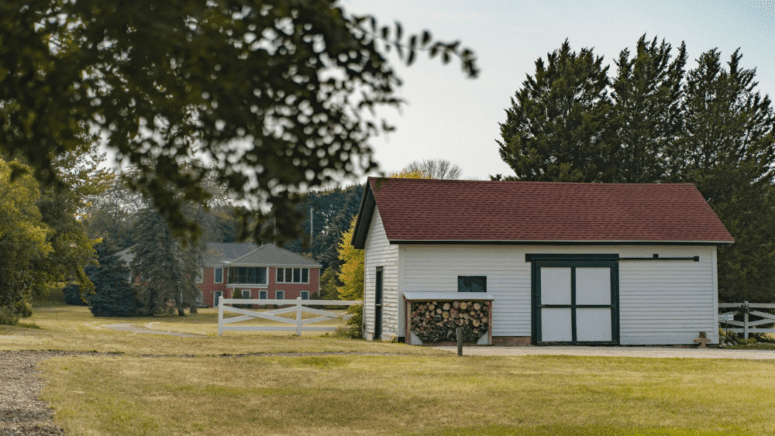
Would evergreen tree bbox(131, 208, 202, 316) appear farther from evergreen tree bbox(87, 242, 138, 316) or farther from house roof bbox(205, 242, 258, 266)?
house roof bbox(205, 242, 258, 266)

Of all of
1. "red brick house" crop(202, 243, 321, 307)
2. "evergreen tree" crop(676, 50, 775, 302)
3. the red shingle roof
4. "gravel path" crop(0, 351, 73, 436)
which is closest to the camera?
"gravel path" crop(0, 351, 73, 436)

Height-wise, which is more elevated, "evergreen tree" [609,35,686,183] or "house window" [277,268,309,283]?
"evergreen tree" [609,35,686,183]

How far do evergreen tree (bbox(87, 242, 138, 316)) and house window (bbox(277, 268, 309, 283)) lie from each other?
1817cm

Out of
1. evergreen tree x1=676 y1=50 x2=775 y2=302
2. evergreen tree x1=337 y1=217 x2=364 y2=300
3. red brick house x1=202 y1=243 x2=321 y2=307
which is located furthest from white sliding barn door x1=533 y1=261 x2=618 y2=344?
red brick house x1=202 y1=243 x2=321 y2=307

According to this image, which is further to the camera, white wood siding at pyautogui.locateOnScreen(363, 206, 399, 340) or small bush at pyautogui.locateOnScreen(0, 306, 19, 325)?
small bush at pyautogui.locateOnScreen(0, 306, 19, 325)

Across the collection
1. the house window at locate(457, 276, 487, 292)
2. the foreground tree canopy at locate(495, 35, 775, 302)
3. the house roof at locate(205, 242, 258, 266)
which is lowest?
the house window at locate(457, 276, 487, 292)

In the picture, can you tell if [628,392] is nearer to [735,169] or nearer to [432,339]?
[432,339]

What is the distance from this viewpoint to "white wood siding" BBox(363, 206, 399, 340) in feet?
70.3

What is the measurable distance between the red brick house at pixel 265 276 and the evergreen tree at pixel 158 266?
47.3 feet

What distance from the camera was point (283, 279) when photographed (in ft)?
224

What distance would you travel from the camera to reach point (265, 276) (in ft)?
224

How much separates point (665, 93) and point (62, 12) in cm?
3531

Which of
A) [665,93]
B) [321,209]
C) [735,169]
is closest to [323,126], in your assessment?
[735,169]

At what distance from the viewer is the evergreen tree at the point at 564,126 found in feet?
119
